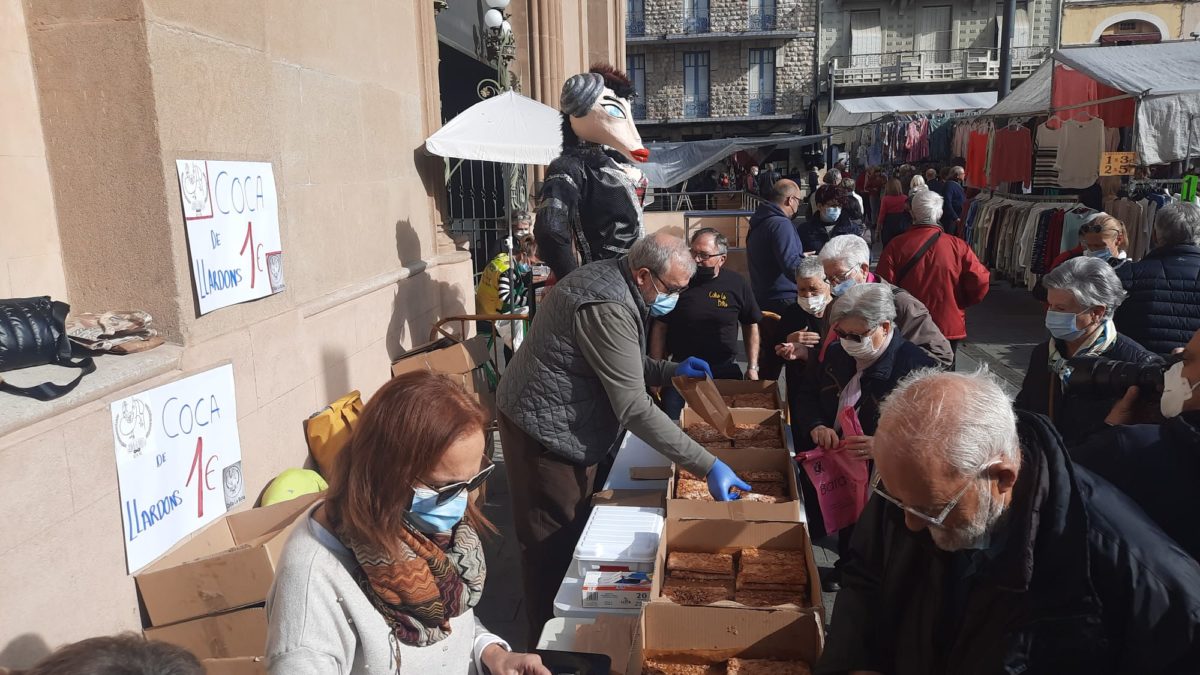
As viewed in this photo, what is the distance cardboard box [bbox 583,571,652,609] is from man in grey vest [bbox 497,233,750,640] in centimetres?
58

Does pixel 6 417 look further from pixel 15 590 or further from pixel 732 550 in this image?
pixel 732 550

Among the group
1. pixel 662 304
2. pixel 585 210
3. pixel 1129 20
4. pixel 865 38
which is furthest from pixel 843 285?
pixel 865 38

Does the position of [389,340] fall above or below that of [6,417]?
below

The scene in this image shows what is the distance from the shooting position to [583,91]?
5.24m

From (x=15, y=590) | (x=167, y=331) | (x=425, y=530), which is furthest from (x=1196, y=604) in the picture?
(x=167, y=331)

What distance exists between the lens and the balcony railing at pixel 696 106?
43250 millimetres

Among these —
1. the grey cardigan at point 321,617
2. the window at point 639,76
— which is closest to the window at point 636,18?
the window at point 639,76

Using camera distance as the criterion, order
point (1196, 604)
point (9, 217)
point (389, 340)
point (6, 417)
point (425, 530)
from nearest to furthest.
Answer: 1. point (1196, 604)
2. point (425, 530)
3. point (6, 417)
4. point (9, 217)
5. point (389, 340)

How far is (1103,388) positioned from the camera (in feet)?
10.4

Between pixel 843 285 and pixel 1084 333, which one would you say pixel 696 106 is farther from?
pixel 1084 333

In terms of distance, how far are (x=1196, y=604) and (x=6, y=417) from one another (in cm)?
291

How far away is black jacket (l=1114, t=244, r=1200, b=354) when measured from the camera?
14.4 ft

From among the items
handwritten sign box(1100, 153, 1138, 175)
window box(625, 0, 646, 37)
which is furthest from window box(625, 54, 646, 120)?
handwritten sign box(1100, 153, 1138, 175)

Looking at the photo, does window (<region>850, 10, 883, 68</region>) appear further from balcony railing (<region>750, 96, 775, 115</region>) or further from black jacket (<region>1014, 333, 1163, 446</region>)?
black jacket (<region>1014, 333, 1163, 446</region>)
